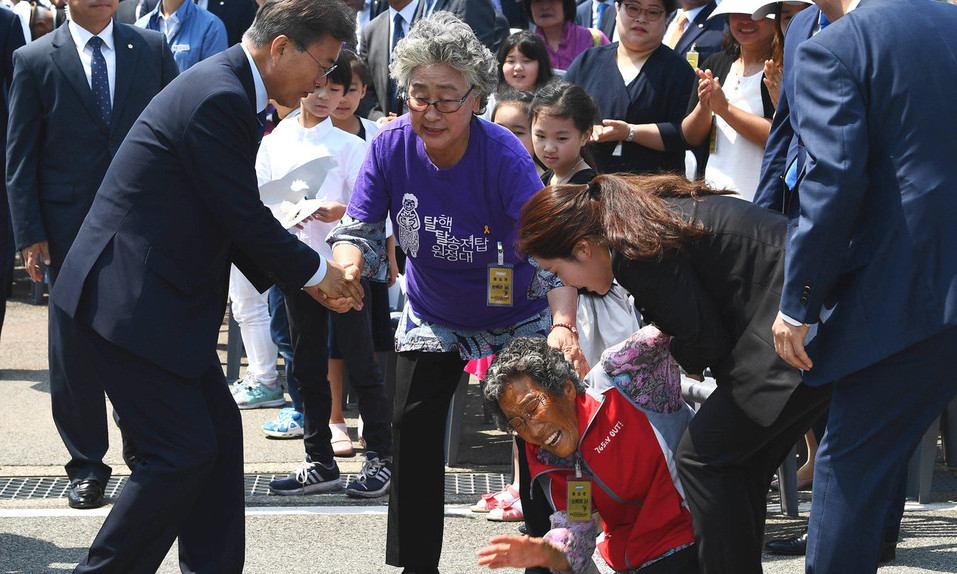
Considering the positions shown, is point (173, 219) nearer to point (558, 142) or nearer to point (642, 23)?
point (558, 142)

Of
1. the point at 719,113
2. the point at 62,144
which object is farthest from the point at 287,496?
the point at 719,113

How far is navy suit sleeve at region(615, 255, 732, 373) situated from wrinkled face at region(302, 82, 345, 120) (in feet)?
9.79

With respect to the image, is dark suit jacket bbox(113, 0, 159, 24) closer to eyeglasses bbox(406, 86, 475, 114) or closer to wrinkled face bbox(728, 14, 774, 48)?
wrinkled face bbox(728, 14, 774, 48)

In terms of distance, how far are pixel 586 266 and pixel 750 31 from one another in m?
2.60

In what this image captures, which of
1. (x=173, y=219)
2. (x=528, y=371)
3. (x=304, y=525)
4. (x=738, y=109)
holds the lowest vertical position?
(x=304, y=525)

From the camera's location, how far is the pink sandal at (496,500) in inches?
215

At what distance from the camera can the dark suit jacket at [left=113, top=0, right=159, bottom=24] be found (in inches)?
352

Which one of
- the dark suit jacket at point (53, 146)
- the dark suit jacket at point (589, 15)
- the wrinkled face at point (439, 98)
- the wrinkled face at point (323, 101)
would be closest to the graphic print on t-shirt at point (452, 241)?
the wrinkled face at point (439, 98)

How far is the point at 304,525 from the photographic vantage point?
211 inches

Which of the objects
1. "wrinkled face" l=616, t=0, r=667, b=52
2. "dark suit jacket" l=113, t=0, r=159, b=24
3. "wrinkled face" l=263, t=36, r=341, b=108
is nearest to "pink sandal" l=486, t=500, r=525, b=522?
"wrinkled face" l=263, t=36, r=341, b=108

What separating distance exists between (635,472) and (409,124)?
58.4 inches

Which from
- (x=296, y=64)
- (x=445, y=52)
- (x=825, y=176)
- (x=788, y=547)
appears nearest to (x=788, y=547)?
(x=788, y=547)

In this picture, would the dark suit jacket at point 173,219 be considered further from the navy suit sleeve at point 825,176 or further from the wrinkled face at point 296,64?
the navy suit sleeve at point 825,176

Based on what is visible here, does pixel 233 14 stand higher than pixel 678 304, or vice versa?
pixel 233 14
